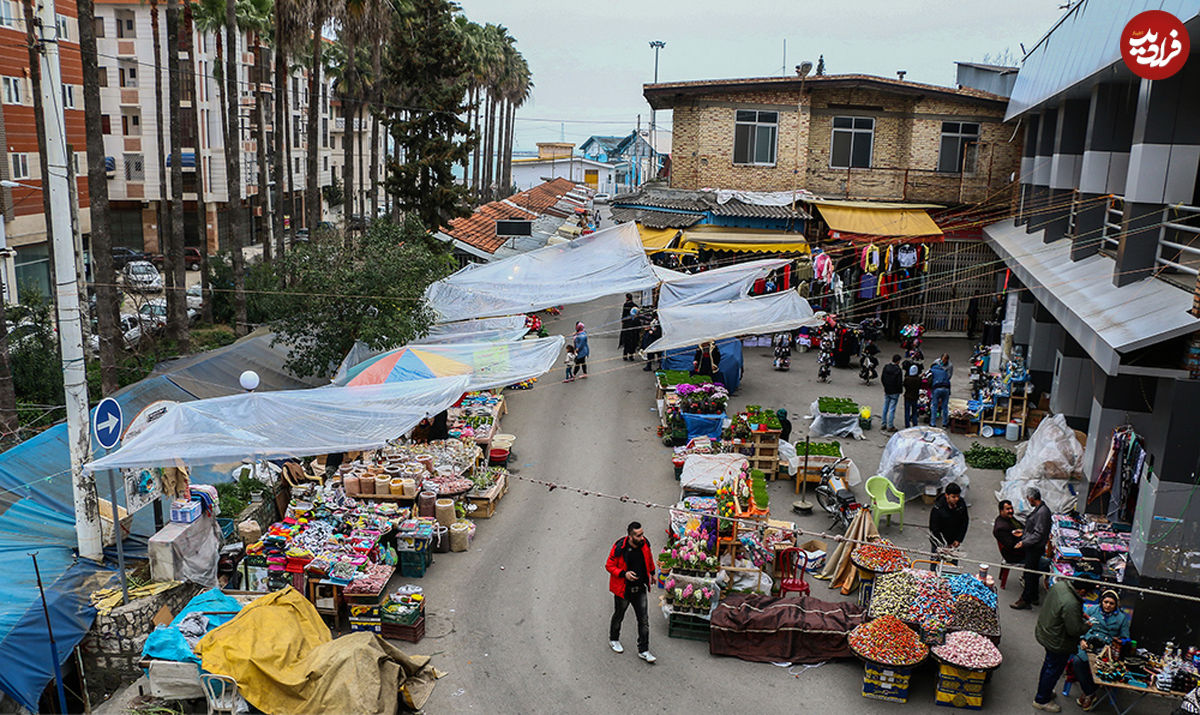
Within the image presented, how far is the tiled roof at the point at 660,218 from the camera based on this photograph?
26.9m

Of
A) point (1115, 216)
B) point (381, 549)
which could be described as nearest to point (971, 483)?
point (1115, 216)

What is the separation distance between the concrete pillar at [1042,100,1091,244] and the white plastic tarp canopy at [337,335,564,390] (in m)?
11.4

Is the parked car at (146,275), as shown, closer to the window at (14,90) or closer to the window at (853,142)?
the window at (14,90)

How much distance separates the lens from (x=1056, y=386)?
17.3m

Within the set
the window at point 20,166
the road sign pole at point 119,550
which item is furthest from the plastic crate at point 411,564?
the window at point 20,166

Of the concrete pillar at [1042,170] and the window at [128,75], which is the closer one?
the concrete pillar at [1042,170]

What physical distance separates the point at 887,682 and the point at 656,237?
721 inches

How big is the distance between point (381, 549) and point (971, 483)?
10600mm

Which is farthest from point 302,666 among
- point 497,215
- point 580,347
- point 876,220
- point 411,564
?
point 497,215

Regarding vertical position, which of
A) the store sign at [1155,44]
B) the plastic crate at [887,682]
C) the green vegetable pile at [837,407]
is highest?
the store sign at [1155,44]

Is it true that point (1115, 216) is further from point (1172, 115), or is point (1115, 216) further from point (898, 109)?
point (898, 109)

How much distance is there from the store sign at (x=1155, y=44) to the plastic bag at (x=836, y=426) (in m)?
9.25

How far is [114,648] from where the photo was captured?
1016cm

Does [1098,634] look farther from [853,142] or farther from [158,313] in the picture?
[158,313]
